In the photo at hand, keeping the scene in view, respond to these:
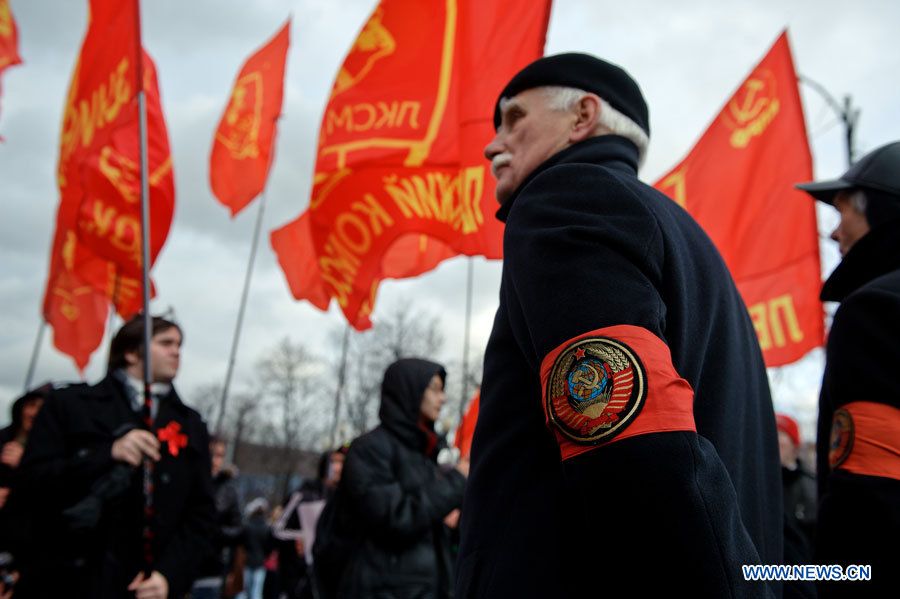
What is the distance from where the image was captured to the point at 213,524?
411cm

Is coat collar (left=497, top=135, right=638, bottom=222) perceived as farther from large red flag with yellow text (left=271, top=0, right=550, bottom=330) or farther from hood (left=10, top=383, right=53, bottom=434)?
hood (left=10, top=383, right=53, bottom=434)

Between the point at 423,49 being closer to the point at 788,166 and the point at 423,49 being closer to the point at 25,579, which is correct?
the point at 788,166

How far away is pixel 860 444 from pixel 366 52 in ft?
15.0

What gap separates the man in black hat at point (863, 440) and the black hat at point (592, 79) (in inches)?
32.5

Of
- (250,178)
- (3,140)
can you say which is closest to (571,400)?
(3,140)

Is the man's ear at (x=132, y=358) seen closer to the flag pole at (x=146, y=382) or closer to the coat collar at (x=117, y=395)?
the coat collar at (x=117, y=395)

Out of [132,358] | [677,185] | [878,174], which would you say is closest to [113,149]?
[132,358]

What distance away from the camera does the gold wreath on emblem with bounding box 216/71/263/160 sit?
859cm

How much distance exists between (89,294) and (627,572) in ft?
28.2

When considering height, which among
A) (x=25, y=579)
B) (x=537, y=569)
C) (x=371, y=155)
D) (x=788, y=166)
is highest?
(x=788, y=166)

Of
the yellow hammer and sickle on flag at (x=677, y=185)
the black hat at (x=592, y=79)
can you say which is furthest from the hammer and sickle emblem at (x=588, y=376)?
the yellow hammer and sickle on flag at (x=677, y=185)

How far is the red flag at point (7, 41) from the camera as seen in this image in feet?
20.6

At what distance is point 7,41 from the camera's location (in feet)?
20.8

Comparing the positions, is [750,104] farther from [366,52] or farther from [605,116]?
[605,116]
